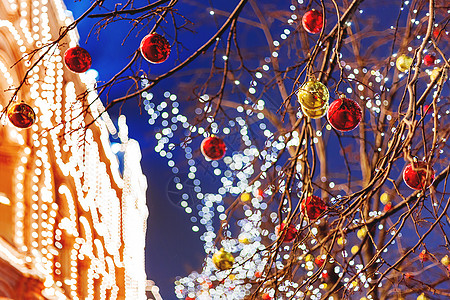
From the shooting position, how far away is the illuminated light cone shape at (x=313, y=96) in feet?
5.95

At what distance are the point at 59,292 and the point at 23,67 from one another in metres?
2.05

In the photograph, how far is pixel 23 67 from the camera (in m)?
4.39

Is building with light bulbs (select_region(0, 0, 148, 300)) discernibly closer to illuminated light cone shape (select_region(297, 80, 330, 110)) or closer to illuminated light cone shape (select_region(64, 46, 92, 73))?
illuminated light cone shape (select_region(64, 46, 92, 73))

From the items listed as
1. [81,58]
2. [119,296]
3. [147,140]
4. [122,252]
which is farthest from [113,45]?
[81,58]

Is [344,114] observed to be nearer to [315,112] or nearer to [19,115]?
[315,112]

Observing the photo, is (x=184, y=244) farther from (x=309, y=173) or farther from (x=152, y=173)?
(x=309, y=173)

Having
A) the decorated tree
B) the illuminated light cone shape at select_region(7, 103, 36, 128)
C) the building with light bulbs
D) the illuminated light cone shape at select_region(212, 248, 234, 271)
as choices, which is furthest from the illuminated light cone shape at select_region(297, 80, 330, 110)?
the building with light bulbs

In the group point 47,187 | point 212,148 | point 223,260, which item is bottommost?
point 223,260

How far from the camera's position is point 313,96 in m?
1.81

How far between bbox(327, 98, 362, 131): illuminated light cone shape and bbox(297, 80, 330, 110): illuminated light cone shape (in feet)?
0.15

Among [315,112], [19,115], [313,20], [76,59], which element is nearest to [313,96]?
[315,112]

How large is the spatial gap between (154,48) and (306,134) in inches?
28.3

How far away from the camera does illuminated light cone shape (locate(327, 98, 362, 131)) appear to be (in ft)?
5.84

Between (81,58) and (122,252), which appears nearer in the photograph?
(81,58)
